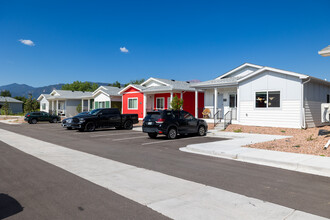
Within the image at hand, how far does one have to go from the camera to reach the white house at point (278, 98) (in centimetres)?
1686

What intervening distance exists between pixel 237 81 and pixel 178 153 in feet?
37.5

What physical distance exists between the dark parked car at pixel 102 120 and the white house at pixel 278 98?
7918mm

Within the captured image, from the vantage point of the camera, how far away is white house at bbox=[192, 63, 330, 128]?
55.3 feet

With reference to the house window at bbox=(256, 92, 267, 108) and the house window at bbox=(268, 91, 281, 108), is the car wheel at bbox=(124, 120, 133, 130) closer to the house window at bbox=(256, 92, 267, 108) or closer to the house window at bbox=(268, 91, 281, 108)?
the house window at bbox=(256, 92, 267, 108)

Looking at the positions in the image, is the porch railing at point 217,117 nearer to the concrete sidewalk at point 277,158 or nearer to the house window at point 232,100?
the house window at point 232,100

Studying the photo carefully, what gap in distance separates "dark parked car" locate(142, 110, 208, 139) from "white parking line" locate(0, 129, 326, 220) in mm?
6608

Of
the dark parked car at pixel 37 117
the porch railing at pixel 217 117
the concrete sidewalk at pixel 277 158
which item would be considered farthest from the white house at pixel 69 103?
the concrete sidewalk at pixel 277 158

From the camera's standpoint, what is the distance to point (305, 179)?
251 inches

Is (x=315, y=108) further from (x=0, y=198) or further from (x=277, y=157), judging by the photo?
(x=0, y=198)

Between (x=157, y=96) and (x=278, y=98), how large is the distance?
1527 cm

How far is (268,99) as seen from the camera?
1827 cm

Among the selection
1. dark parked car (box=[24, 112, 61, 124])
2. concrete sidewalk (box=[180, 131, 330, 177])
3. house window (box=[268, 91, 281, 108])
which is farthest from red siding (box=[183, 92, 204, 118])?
dark parked car (box=[24, 112, 61, 124])

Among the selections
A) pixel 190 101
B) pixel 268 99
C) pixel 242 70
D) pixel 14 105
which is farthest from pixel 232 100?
pixel 14 105

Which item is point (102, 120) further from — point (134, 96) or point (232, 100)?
point (134, 96)
